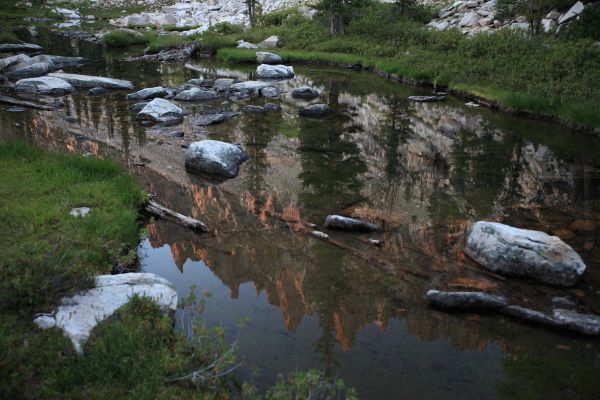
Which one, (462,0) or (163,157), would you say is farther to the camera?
(462,0)

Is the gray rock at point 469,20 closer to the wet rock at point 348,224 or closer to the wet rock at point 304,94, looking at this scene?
the wet rock at point 304,94

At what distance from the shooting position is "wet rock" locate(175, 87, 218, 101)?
2518cm

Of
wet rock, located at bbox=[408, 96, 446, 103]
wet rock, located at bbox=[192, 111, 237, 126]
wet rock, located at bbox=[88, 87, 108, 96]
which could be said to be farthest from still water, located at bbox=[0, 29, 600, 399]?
wet rock, located at bbox=[88, 87, 108, 96]

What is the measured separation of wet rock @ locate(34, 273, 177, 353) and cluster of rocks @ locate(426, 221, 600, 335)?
414 cm

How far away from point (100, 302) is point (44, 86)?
23604 millimetres

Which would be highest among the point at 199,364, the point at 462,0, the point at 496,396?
the point at 462,0

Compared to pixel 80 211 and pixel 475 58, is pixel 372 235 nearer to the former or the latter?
pixel 80 211

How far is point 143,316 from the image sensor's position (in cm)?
634

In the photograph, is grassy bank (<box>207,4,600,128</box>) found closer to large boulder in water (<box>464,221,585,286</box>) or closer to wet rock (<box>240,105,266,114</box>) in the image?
wet rock (<box>240,105,266,114</box>)

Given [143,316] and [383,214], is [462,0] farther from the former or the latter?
[143,316]

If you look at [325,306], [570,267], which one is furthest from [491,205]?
[325,306]

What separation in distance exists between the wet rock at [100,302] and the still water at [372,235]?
43.0 inches

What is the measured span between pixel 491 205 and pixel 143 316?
30.1ft

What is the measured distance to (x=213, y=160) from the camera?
1410 cm
